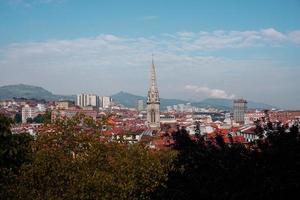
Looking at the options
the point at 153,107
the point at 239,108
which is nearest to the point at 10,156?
the point at 153,107

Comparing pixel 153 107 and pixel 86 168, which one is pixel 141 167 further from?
pixel 153 107

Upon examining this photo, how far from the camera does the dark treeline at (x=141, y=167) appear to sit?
8312 mm

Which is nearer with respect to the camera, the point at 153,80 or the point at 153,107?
the point at 153,107

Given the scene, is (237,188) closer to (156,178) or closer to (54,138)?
(156,178)

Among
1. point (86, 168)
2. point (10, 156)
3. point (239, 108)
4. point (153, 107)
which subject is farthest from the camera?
point (239, 108)

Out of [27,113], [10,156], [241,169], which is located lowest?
[27,113]

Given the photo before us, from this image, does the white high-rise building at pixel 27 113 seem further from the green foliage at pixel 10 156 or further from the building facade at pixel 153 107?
the green foliage at pixel 10 156

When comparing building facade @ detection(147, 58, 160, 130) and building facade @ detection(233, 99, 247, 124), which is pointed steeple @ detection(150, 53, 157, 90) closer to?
building facade @ detection(147, 58, 160, 130)

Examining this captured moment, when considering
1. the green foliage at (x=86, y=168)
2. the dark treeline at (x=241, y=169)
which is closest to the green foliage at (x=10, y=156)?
the green foliage at (x=86, y=168)

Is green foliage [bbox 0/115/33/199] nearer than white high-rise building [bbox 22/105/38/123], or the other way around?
green foliage [bbox 0/115/33/199]

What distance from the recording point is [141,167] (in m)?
18.1

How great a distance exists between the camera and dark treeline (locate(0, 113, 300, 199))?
8.31 meters

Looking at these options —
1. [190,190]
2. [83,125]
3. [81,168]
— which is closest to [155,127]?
[83,125]

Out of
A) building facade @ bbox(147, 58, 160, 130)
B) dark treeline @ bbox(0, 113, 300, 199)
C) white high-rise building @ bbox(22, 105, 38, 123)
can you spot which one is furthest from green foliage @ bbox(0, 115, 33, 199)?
white high-rise building @ bbox(22, 105, 38, 123)
